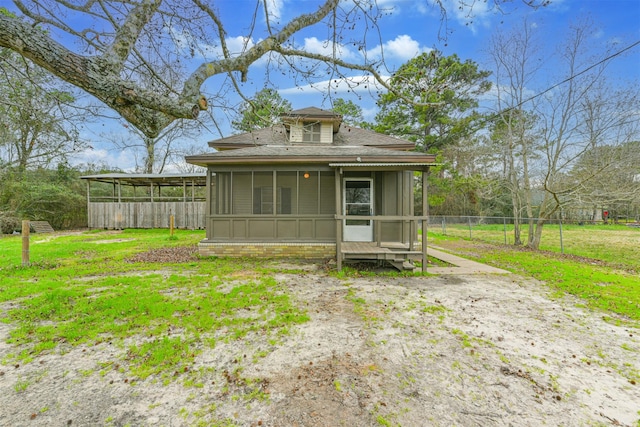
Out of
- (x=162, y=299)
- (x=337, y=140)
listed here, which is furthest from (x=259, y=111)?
(x=337, y=140)

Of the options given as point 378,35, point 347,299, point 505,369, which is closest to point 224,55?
point 378,35

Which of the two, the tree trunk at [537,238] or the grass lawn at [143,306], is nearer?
the grass lawn at [143,306]

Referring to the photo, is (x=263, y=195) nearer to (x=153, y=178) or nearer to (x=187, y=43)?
(x=187, y=43)

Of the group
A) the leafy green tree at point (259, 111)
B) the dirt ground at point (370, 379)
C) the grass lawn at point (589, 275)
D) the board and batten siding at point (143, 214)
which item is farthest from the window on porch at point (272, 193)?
the board and batten siding at point (143, 214)

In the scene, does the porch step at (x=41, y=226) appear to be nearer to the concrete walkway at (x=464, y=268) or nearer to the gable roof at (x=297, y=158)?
the gable roof at (x=297, y=158)

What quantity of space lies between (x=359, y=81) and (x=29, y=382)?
16.4 ft

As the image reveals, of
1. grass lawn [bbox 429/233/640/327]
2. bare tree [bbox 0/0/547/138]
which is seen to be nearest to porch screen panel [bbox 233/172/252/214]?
bare tree [bbox 0/0/547/138]

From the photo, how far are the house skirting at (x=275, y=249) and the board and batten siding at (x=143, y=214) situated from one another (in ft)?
29.6

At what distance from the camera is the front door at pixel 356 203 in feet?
29.3

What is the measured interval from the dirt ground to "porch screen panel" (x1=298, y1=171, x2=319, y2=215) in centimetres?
529

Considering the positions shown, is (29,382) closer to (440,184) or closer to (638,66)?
(638,66)

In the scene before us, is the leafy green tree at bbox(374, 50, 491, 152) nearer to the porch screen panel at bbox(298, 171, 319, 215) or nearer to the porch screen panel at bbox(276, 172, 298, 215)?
the porch screen panel at bbox(298, 171, 319, 215)

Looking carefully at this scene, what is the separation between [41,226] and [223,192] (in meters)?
14.5

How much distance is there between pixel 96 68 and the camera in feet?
8.18
